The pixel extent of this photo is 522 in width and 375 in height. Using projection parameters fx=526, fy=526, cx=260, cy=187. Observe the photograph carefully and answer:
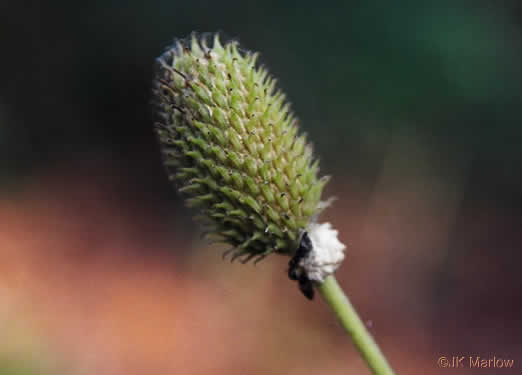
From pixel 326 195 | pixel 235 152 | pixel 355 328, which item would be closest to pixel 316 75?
pixel 326 195

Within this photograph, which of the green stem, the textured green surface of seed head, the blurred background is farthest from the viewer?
the blurred background

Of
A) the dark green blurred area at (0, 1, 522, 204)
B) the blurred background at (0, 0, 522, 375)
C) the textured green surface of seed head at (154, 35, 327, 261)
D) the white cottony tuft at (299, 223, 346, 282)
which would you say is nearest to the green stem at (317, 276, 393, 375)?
the white cottony tuft at (299, 223, 346, 282)

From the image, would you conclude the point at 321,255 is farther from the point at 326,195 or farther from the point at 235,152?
the point at 326,195

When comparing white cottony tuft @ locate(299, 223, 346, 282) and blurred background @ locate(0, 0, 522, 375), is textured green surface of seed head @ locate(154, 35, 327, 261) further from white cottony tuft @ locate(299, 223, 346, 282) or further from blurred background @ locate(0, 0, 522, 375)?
blurred background @ locate(0, 0, 522, 375)

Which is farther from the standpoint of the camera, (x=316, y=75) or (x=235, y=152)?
(x=316, y=75)

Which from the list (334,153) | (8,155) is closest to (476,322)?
(334,153)

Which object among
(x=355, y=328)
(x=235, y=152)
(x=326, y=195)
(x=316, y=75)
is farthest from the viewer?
(x=326, y=195)
